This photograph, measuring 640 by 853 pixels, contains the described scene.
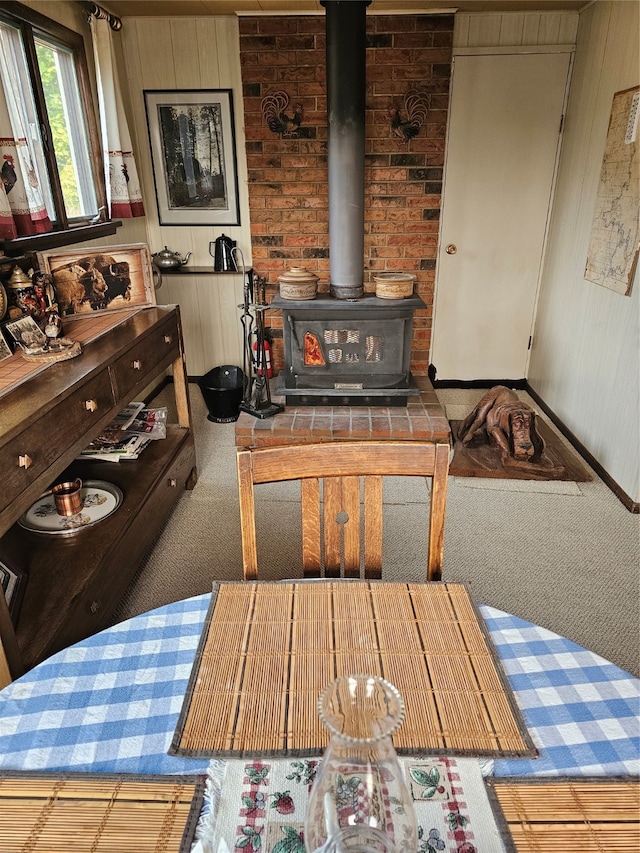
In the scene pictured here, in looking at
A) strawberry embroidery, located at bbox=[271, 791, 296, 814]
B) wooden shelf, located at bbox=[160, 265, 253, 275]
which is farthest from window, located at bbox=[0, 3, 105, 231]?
strawberry embroidery, located at bbox=[271, 791, 296, 814]

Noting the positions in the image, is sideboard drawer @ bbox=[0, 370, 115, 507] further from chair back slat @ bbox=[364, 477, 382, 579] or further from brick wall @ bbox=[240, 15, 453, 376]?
brick wall @ bbox=[240, 15, 453, 376]

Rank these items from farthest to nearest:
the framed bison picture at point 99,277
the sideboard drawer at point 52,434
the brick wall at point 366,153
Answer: the brick wall at point 366,153
the framed bison picture at point 99,277
the sideboard drawer at point 52,434

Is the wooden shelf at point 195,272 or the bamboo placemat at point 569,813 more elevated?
the wooden shelf at point 195,272

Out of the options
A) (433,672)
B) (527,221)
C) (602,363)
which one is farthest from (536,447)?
(433,672)


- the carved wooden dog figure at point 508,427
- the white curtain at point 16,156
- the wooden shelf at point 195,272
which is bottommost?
the carved wooden dog figure at point 508,427

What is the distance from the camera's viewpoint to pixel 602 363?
2.72 metres

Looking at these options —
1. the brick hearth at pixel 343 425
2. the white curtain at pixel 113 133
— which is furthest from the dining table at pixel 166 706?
the white curtain at pixel 113 133

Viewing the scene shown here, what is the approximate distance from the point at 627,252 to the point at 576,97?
4.17 ft

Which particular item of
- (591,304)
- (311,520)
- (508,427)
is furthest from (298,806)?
(591,304)

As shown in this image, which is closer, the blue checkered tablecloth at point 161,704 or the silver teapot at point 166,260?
the blue checkered tablecloth at point 161,704

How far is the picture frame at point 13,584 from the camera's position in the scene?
57.8 inches

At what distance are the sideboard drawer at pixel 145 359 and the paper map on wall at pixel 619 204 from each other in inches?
79.8

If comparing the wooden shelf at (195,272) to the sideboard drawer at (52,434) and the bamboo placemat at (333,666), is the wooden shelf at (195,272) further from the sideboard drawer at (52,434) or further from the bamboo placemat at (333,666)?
the bamboo placemat at (333,666)

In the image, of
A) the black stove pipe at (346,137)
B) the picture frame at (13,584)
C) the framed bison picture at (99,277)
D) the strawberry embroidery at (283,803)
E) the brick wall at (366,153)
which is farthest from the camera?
the brick wall at (366,153)
